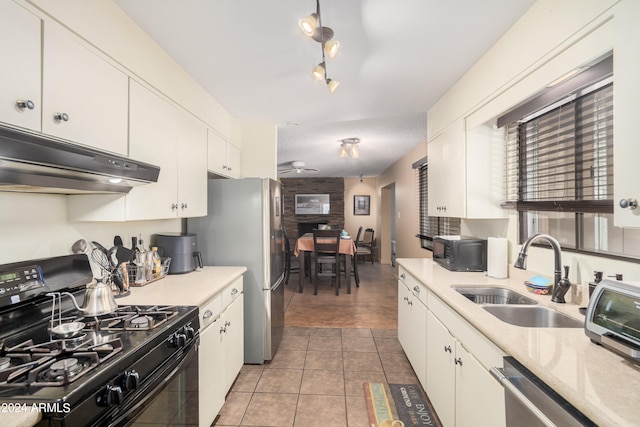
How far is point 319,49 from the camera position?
1.78 metres

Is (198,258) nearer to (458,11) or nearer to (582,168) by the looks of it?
(458,11)

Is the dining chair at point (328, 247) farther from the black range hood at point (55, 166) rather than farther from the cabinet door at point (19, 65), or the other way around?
the cabinet door at point (19, 65)

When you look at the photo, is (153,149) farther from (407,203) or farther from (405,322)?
(407,203)

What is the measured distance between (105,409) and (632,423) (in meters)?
1.32

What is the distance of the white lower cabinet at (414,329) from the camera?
2000 millimetres

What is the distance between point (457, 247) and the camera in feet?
7.03

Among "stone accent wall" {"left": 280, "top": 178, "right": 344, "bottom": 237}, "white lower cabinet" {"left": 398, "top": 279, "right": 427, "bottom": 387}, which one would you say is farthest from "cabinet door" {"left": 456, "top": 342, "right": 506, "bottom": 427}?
"stone accent wall" {"left": 280, "top": 178, "right": 344, "bottom": 237}

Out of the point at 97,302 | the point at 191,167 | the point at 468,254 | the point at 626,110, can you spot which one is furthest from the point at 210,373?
the point at 626,110

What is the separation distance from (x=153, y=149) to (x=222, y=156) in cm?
105

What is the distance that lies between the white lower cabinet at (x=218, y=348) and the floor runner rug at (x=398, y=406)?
0.98 metres

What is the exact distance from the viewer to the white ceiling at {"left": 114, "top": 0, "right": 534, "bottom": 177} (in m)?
1.42

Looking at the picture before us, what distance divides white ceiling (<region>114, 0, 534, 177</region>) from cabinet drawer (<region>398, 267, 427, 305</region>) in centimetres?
151

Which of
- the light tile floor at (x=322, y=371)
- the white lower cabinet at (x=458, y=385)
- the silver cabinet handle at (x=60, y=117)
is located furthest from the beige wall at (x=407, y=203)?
the silver cabinet handle at (x=60, y=117)

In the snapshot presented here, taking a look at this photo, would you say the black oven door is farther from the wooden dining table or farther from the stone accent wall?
the stone accent wall
